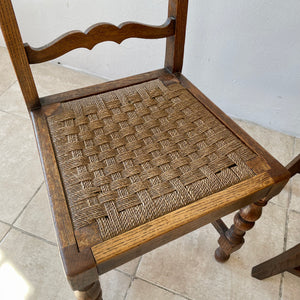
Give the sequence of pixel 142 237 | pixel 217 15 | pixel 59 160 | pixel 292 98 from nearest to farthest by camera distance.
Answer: pixel 142 237 → pixel 59 160 → pixel 217 15 → pixel 292 98

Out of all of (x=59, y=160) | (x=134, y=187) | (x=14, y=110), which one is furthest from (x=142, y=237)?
(x=14, y=110)

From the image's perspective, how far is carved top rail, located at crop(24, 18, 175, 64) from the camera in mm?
682

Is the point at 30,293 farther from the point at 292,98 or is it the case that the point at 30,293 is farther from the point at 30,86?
the point at 292,98

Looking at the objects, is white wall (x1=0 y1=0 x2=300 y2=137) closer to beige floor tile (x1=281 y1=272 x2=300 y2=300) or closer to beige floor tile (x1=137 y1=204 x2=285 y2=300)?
beige floor tile (x1=137 y1=204 x2=285 y2=300)

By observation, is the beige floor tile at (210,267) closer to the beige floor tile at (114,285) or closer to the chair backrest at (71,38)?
the beige floor tile at (114,285)

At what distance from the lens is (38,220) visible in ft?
3.57

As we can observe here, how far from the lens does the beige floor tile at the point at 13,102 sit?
1452 millimetres

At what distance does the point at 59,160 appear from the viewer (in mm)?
654

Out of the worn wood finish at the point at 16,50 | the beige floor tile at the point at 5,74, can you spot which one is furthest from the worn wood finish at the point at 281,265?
the beige floor tile at the point at 5,74

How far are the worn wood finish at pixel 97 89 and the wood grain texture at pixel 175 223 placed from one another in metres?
0.43

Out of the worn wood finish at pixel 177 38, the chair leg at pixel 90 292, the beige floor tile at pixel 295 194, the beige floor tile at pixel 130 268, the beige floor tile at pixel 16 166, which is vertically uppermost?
the worn wood finish at pixel 177 38

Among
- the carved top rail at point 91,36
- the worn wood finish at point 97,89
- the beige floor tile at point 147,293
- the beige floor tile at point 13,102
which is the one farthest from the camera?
the beige floor tile at point 13,102

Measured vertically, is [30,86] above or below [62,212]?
above

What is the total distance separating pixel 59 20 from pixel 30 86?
898mm
